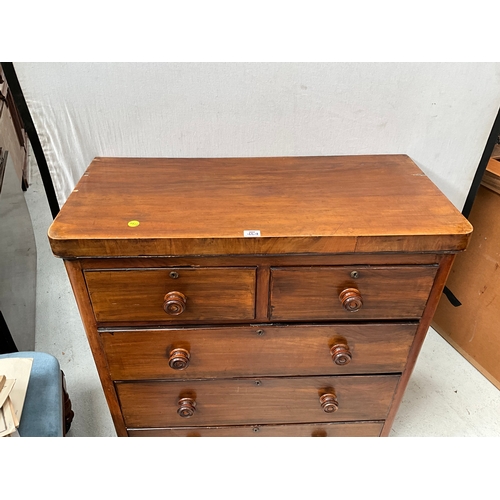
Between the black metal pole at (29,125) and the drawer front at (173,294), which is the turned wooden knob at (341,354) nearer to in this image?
the drawer front at (173,294)

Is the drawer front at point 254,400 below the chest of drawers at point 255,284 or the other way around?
below

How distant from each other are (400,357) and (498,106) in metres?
0.67

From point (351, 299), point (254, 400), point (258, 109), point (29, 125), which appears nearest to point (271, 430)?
point (254, 400)

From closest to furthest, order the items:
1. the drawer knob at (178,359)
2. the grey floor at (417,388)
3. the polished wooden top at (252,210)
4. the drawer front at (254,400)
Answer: the polished wooden top at (252,210) → the drawer knob at (178,359) → the drawer front at (254,400) → the grey floor at (417,388)

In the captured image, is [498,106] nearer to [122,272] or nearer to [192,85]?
[192,85]

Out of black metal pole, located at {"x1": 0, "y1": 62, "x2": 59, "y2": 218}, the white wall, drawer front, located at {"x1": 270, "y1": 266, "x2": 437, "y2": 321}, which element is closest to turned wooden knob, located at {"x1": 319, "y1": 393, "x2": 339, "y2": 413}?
drawer front, located at {"x1": 270, "y1": 266, "x2": 437, "y2": 321}

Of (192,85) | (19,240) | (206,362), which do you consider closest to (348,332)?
(206,362)

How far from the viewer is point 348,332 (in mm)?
889

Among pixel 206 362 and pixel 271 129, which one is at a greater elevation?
pixel 271 129

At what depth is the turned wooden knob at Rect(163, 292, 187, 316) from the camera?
2.60ft

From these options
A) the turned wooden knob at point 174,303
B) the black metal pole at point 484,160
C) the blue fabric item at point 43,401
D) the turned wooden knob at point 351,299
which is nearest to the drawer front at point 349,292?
the turned wooden knob at point 351,299

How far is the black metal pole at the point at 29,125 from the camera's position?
0.94m

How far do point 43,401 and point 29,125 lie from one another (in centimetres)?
68

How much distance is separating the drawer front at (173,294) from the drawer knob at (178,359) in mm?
78
